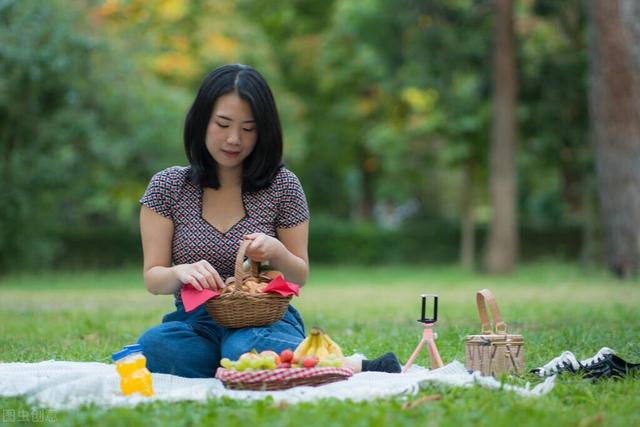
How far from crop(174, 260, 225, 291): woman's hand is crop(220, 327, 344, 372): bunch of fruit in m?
0.37

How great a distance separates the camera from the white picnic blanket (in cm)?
454

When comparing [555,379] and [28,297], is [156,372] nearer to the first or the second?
[555,379]

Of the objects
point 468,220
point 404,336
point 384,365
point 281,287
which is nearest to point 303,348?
point 281,287

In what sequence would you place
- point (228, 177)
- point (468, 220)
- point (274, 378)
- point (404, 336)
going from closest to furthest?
point (274, 378)
point (228, 177)
point (404, 336)
point (468, 220)

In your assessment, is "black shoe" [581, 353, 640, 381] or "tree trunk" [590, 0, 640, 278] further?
"tree trunk" [590, 0, 640, 278]

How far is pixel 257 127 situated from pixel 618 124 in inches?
505

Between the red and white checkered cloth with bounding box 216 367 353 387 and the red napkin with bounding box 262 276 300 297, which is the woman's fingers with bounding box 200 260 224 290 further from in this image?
the red and white checkered cloth with bounding box 216 367 353 387

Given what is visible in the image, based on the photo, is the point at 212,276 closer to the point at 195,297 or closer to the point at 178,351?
the point at 195,297

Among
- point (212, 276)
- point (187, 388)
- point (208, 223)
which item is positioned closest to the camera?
point (187, 388)

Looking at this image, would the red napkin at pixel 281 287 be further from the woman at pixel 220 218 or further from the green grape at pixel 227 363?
the green grape at pixel 227 363

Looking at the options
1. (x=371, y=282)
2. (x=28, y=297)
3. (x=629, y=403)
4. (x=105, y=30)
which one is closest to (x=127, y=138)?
(x=105, y=30)

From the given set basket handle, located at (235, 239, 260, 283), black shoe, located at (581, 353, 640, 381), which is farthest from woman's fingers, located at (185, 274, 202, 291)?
black shoe, located at (581, 353, 640, 381)

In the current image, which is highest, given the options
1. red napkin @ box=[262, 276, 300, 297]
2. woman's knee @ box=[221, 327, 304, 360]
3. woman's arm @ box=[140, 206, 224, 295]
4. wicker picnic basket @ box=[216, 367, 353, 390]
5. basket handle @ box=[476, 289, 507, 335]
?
woman's arm @ box=[140, 206, 224, 295]

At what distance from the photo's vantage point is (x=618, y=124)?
55.7ft
